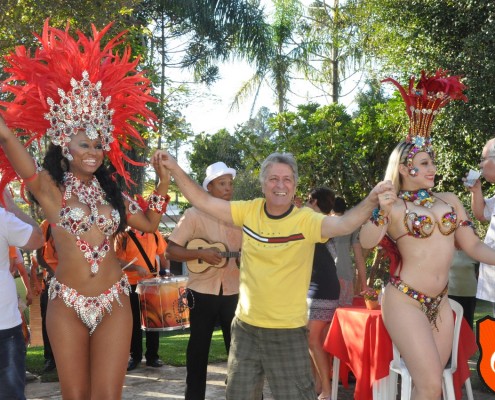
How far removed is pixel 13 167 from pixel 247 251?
147cm

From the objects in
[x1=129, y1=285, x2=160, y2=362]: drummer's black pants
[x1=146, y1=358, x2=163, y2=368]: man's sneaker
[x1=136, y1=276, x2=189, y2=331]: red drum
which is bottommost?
[x1=146, y1=358, x2=163, y2=368]: man's sneaker

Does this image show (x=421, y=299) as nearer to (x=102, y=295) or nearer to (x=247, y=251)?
(x=247, y=251)

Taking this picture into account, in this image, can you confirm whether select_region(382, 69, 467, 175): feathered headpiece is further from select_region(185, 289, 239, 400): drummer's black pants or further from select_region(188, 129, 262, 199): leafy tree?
select_region(188, 129, 262, 199): leafy tree

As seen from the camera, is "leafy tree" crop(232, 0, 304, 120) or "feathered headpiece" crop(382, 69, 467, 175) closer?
"feathered headpiece" crop(382, 69, 467, 175)

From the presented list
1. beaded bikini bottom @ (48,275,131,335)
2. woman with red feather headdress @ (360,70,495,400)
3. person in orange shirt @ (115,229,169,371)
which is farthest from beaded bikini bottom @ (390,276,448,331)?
person in orange shirt @ (115,229,169,371)

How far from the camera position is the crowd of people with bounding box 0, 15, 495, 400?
13.2 feet

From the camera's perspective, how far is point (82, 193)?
421 cm

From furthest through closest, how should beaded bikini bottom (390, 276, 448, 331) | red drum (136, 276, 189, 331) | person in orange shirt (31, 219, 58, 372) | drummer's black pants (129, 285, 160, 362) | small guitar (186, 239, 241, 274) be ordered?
drummer's black pants (129, 285, 160, 362), red drum (136, 276, 189, 331), person in orange shirt (31, 219, 58, 372), small guitar (186, 239, 241, 274), beaded bikini bottom (390, 276, 448, 331)

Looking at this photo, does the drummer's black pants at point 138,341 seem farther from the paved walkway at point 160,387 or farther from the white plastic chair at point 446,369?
the white plastic chair at point 446,369

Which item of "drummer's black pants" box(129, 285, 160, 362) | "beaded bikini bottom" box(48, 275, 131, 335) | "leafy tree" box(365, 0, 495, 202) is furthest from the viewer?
"leafy tree" box(365, 0, 495, 202)

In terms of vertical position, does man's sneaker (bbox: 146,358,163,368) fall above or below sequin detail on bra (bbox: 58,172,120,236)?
below

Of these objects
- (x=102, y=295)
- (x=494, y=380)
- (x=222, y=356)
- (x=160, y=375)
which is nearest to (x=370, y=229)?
(x=102, y=295)

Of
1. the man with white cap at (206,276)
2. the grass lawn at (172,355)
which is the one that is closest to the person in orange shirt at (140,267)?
the grass lawn at (172,355)

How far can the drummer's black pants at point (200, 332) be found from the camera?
5.73m
